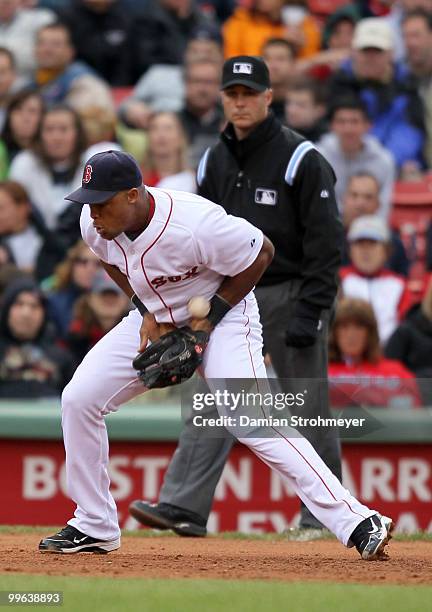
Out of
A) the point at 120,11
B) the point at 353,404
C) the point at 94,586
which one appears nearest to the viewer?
the point at 94,586

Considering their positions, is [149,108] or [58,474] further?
[149,108]

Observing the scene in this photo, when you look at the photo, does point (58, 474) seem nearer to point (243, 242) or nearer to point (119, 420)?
point (119, 420)

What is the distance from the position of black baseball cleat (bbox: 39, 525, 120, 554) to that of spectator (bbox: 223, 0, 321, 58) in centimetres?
748

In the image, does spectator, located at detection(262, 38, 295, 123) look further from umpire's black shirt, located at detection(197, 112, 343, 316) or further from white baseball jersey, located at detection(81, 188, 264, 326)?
white baseball jersey, located at detection(81, 188, 264, 326)

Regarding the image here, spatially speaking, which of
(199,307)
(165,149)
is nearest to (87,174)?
(199,307)

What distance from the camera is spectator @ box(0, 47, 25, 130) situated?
1173 centimetres

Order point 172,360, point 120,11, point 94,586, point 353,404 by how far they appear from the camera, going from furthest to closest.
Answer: point 120,11
point 353,404
point 172,360
point 94,586

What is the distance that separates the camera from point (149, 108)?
12039 millimetres

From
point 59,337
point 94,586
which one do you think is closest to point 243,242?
point 94,586

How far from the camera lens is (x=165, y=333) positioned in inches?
222

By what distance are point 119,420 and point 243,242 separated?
2.91 meters

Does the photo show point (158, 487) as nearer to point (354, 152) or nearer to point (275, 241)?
point (275, 241)

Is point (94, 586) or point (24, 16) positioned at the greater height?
point (24, 16)

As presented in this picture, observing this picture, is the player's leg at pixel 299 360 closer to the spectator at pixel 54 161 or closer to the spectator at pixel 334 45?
the spectator at pixel 54 161
